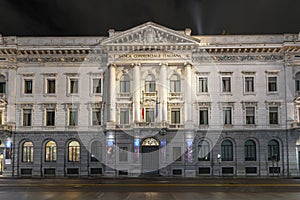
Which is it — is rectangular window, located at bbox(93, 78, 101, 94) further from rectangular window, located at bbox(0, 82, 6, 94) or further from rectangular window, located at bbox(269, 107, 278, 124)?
rectangular window, located at bbox(269, 107, 278, 124)

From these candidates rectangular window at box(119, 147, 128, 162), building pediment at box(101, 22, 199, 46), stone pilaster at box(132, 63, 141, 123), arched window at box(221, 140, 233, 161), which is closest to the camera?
stone pilaster at box(132, 63, 141, 123)

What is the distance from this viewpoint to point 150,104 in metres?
57.7

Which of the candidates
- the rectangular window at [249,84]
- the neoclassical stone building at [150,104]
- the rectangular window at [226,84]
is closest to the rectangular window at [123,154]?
the neoclassical stone building at [150,104]

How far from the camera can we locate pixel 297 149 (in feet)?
189

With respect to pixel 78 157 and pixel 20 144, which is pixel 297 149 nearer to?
pixel 78 157

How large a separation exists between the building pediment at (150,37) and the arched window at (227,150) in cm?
1441

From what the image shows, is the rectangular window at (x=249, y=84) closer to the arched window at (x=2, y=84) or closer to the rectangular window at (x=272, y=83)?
the rectangular window at (x=272, y=83)

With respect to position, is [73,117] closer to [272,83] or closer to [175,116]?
[175,116]

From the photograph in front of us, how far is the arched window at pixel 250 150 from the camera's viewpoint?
58.0 meters

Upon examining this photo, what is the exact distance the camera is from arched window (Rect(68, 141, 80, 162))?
59.1 m

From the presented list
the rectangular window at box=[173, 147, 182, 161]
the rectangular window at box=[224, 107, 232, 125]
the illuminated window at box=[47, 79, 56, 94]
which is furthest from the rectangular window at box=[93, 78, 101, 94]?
the rectangular window at box=[224, 107, 232, 125]

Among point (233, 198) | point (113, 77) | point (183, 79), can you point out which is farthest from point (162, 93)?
point (233, 198)

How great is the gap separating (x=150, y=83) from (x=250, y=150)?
1662 centimetres

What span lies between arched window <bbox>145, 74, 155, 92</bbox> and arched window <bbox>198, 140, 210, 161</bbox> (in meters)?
10.0
